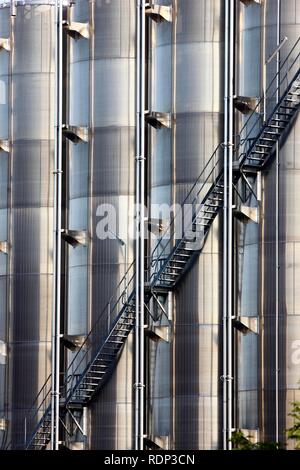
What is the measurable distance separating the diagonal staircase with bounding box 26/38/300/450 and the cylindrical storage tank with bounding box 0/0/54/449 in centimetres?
165

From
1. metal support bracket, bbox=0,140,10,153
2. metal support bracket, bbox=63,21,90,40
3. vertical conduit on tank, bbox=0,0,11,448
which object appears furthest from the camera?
metal support bracket, bbox=0,140,10,153

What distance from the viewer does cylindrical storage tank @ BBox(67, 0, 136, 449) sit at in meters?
76.7

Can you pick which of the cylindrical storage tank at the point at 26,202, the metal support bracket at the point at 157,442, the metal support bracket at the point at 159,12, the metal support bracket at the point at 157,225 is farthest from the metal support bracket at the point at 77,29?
the metal support bracket at the point at 157,442

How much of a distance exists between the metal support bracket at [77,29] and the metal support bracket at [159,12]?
3.02 metres

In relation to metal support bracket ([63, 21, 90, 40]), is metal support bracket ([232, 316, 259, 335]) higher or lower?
lower

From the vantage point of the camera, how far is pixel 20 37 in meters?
81.5

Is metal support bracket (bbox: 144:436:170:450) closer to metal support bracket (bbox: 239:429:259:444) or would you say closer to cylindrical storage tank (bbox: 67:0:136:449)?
cylindrical storage tank (bbox: 67:0:136:449)

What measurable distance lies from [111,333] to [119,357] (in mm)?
1041

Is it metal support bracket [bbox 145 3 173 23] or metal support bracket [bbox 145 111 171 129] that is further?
metal support bracket [bbox 145 3 173 23]

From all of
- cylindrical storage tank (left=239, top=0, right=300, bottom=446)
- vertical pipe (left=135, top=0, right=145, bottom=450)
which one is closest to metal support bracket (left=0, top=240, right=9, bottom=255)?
vertical pipe (left=135, top=0, right=145, bottom=450)

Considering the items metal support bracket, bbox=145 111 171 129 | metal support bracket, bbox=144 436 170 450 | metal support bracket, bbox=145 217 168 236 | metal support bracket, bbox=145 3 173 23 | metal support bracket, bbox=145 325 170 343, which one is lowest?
metal support bracket, bbox=144 436 170 450

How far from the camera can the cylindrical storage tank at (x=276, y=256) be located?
73.3 m
